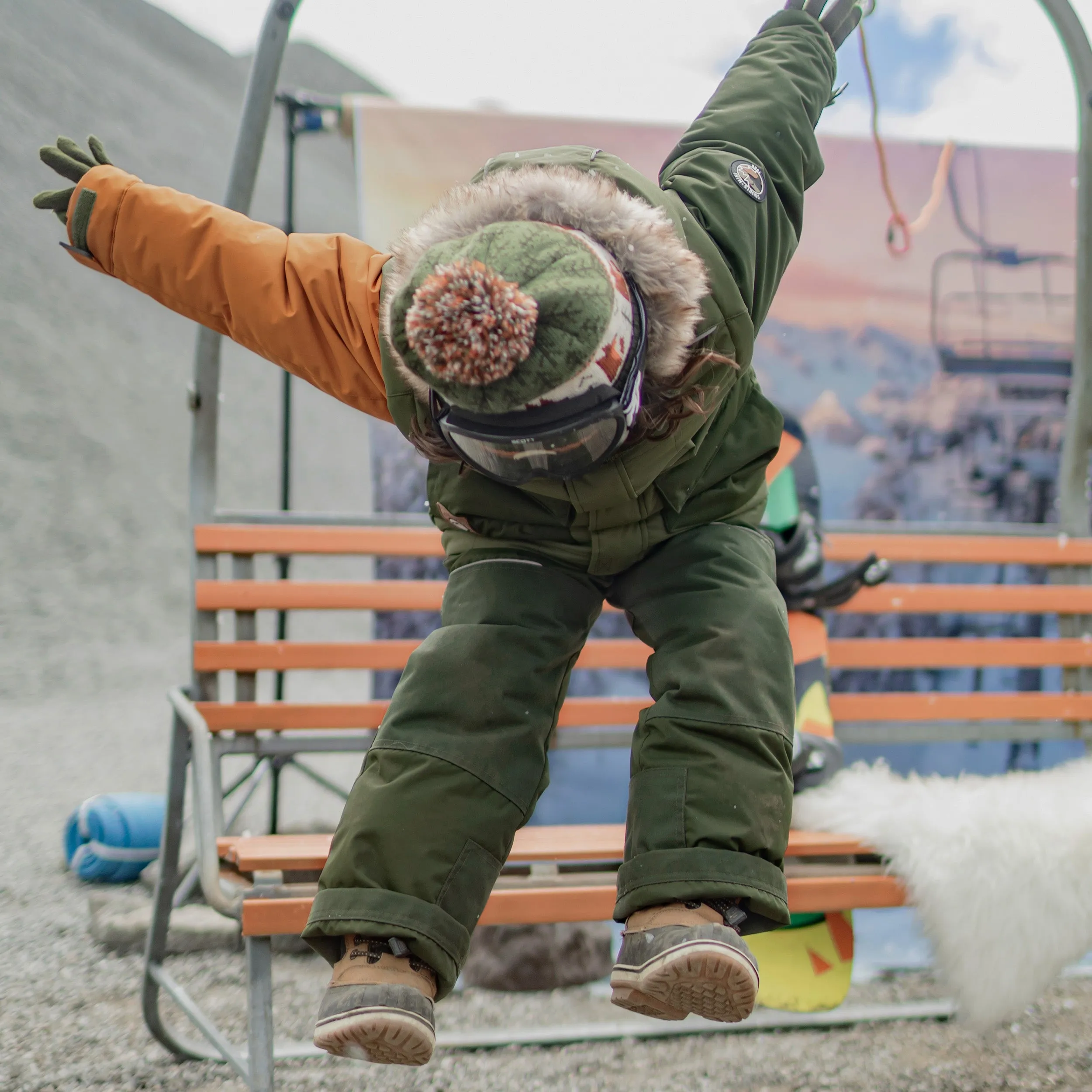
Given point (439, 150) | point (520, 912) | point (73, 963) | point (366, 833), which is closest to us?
point (366, 833)

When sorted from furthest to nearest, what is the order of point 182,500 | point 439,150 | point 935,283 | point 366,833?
1. point 182,500
2. point 935,283
3. point 439,150
4. point 366,833

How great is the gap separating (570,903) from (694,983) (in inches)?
13.1

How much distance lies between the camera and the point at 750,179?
2.99ft

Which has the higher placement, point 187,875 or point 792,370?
point 792,370

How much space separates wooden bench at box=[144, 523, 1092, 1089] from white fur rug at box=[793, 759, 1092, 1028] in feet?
0.15

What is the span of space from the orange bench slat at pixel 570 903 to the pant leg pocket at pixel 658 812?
0.58ft

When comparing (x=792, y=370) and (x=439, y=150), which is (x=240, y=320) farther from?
(x=792, y=370)

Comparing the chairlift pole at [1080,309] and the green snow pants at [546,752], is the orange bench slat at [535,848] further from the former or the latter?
the chairlift pole at [1080,309]

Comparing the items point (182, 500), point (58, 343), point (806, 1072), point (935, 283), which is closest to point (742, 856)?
point (806, 1072)

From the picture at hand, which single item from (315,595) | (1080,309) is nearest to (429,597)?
(315,595)

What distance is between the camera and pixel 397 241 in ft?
2.67

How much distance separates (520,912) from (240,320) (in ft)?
2.12

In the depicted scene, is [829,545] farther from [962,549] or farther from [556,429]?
[556,429]

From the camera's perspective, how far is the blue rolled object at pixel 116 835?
6.18ft
